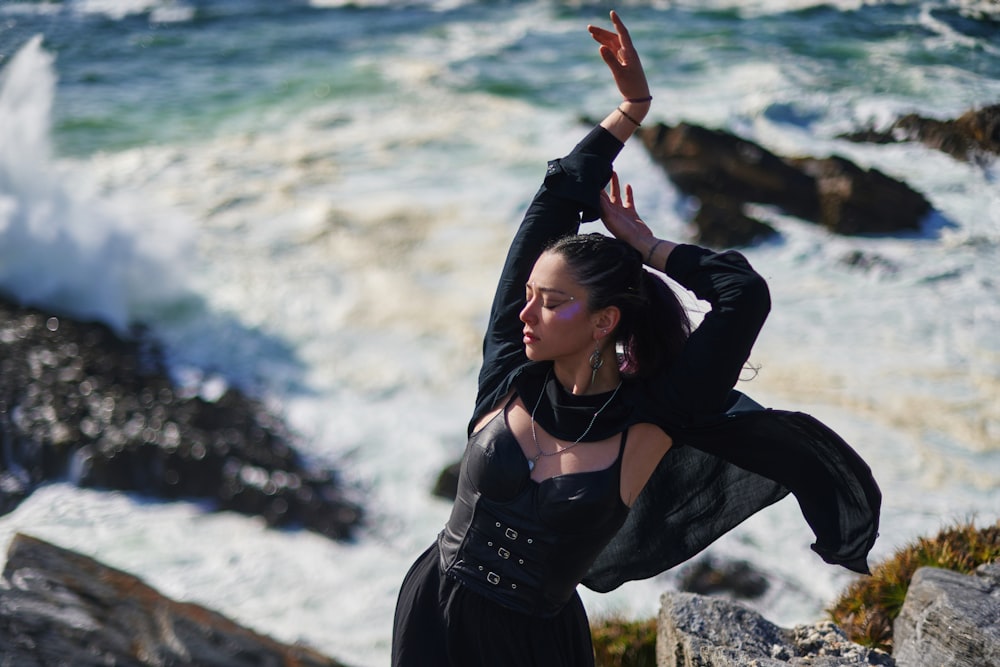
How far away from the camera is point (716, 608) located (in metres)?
3.89

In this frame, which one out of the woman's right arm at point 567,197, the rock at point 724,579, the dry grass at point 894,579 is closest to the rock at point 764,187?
the rock at point 724,579

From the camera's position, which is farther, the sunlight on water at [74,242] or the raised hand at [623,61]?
the sunlight on water at [74,242]

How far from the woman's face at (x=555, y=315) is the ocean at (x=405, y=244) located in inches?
37.2

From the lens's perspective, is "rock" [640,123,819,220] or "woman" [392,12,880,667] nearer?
"woman" [392,12,880,667]

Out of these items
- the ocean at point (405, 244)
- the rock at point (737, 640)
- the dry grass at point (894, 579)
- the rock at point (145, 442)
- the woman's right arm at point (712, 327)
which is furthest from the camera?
the rock at point (145, 442)

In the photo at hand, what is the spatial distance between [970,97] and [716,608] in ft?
33.8

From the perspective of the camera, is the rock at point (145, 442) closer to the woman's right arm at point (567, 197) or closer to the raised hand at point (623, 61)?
the woman's right arm at point (567, 197)

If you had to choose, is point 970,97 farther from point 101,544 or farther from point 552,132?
point 101,544

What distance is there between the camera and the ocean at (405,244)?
760 centimetres

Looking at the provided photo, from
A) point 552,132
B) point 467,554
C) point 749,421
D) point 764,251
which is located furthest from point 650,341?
point 552,132

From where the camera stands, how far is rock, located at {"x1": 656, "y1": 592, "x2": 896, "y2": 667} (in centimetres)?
365

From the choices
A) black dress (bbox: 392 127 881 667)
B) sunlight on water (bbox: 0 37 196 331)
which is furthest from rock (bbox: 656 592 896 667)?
sunlight on water (bbox: 0 37 196 331)

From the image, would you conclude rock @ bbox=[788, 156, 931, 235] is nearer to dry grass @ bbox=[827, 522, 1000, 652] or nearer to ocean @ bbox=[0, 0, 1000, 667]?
ocean @ bbox=[0, 0, 1000, 667]

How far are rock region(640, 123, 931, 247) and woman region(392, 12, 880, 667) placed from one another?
8.91 meters
